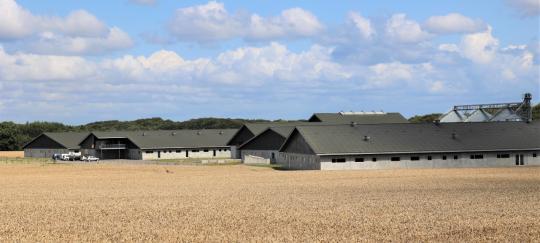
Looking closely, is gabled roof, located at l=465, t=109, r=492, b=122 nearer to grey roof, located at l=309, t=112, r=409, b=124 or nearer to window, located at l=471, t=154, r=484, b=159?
grey roof, located at l=309, t=112, r=409, b=124

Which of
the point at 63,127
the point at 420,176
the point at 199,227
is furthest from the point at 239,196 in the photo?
the point at 63,127

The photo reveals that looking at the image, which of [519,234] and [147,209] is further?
[147,209]

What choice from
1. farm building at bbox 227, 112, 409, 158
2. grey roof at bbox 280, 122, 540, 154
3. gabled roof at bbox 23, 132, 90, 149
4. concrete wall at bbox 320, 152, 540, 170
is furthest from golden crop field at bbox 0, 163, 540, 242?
gabled roof at bbox 23, 132, 90, 149

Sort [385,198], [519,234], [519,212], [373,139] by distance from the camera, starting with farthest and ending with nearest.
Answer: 1. [373,139]
2. [385,198]
3. [519,212]
4. [519,234]

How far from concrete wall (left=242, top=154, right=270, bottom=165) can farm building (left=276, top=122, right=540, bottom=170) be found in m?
7.35

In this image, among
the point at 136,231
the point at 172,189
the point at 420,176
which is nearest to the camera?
the point at 136,231

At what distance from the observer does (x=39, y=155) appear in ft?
413

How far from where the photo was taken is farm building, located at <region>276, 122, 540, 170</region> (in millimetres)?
72062

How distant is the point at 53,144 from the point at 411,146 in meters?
66.9

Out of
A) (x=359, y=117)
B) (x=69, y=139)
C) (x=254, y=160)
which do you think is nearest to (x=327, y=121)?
(x=359, y=117)

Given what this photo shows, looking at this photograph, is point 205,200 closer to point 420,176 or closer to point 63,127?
point 420,176

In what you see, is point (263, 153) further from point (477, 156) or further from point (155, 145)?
point (477, 156)

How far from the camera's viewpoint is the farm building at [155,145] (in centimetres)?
11169

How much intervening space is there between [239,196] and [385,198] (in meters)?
7.47
